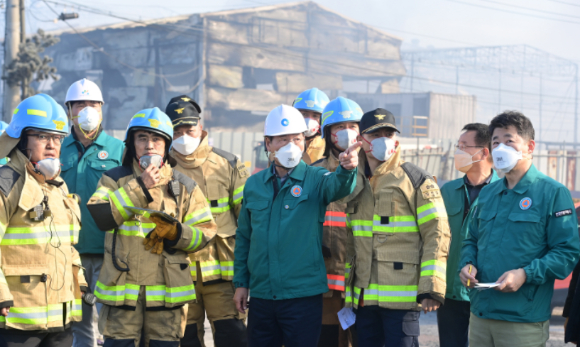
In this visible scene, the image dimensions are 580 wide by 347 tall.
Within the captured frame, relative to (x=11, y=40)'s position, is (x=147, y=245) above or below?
below

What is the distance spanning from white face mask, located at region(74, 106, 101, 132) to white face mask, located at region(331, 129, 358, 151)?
2192 mm

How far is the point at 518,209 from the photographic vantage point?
3535 mm

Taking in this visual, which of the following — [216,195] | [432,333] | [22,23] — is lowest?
[432,333]

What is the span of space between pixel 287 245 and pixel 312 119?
2093 mm

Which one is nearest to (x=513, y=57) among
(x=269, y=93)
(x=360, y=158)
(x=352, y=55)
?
(x=352, y=55)

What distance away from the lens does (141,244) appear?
3.93m

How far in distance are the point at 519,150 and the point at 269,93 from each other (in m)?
34.3

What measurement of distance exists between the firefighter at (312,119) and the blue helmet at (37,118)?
232cm

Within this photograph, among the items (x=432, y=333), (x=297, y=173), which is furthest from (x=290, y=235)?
Result: (x=432, y=333)

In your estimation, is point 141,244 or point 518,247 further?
point 141,244

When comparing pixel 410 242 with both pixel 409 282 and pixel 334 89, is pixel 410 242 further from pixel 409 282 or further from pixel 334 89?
pixel 334 89

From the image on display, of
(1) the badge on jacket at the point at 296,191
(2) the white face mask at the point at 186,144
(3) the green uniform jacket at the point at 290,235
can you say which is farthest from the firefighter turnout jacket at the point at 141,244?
(1) the badge on jacket at the point at 296,191

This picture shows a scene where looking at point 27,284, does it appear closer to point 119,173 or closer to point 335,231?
point 119,173

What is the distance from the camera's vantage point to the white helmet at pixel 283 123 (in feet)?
12.9
